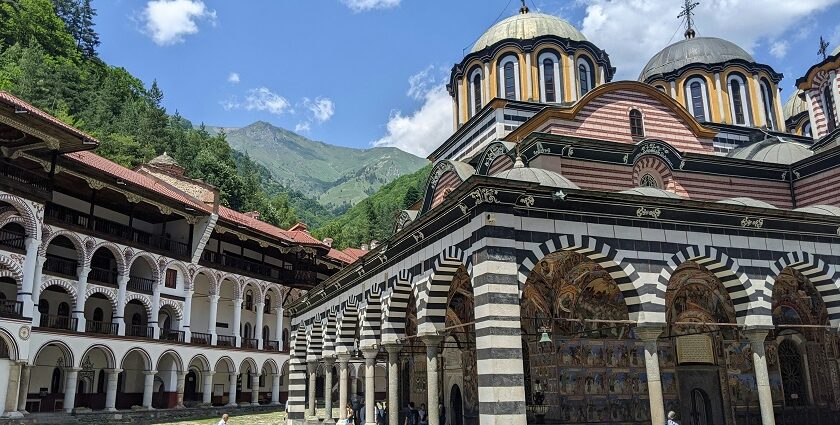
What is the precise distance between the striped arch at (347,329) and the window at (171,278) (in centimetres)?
1474

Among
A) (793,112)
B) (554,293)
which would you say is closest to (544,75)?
(554,293)

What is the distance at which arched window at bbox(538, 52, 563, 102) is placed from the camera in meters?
22.5

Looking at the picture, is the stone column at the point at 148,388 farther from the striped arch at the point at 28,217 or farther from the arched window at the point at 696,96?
the arched window at the point at 696,96

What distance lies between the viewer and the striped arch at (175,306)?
98.7 feet

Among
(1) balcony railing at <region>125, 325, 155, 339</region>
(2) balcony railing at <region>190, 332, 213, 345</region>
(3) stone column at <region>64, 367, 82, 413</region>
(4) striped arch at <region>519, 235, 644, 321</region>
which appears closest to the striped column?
(4) striped arch at <region>519, 235, 644, 321</region>

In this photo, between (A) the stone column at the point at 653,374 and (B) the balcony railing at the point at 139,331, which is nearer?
(A) the stone column at the point at 653,374

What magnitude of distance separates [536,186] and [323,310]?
12246mm

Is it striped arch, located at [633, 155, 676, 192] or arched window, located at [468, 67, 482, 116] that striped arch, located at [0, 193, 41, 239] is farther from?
striped arch, located at [633, 155, 676, 192]

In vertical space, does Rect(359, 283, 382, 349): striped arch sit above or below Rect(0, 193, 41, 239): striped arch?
below

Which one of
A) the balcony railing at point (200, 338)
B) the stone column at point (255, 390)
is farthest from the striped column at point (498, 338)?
the stone column at point (255, 390)

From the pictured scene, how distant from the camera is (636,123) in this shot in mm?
19328

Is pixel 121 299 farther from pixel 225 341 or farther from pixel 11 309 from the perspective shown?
pixel 225 341

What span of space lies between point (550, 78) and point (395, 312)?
1149 cm

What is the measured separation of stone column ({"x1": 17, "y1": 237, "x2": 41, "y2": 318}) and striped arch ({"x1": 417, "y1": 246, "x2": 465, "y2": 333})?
1636 centimetres
